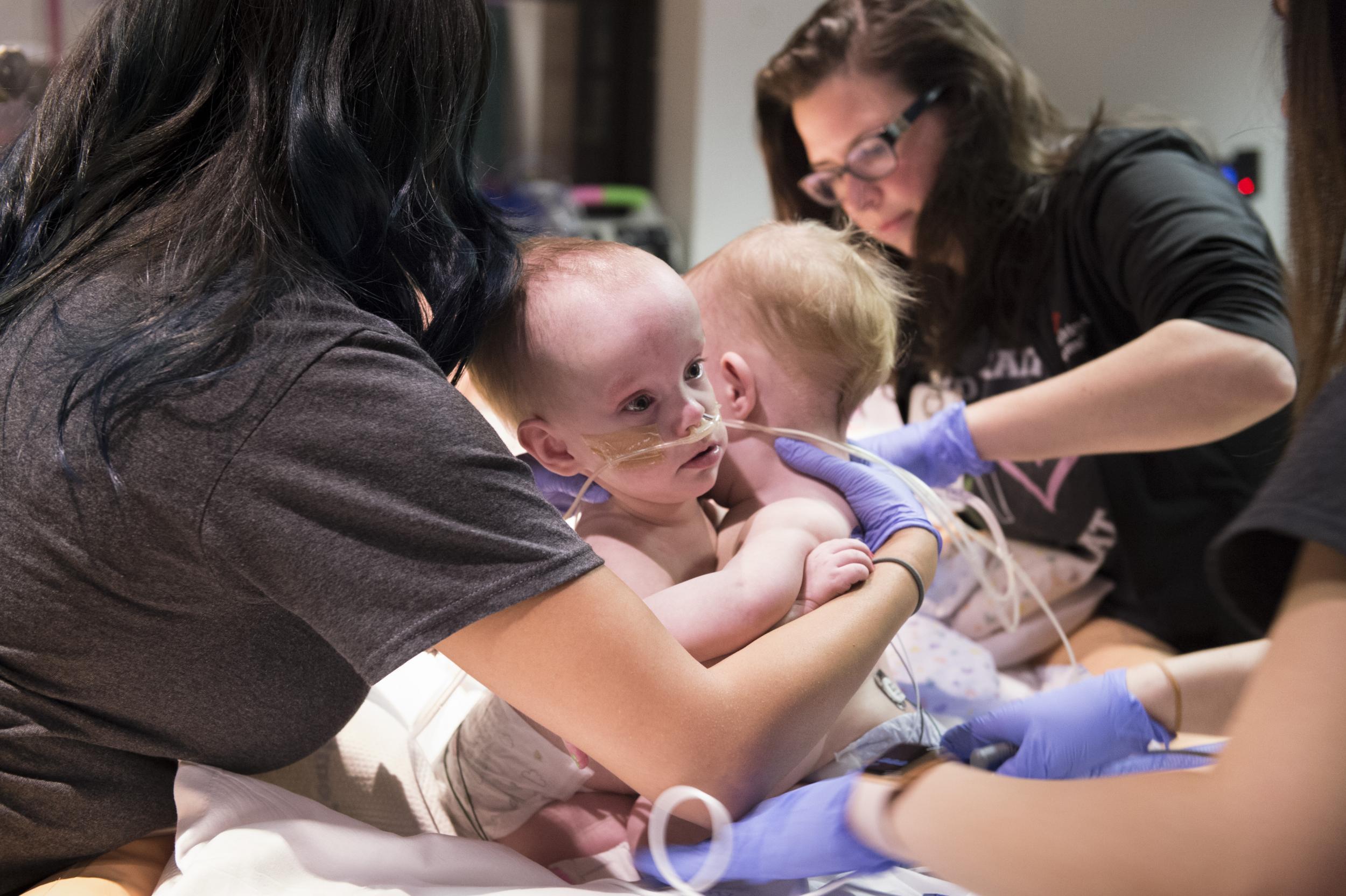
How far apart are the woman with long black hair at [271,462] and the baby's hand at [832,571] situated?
0.09 ft

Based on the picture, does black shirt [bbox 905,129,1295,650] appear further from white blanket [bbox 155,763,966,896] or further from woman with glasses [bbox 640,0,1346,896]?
white blanket [bbox 155,763,966,896]

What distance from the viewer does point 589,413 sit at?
3.41 feet

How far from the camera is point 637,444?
41.5 inches

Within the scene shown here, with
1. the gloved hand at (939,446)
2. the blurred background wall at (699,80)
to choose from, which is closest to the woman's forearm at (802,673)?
the gloved hand at (939,446)

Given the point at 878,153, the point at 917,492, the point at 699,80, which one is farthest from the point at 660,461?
the point at 699,80

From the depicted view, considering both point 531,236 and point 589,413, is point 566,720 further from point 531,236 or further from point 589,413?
point 531,236

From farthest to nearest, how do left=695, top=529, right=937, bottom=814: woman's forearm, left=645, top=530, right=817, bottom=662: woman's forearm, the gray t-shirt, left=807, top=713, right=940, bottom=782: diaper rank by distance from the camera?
left=807, top=713, right=940, bottom=782: diaper
left=645, top=530, right=817, bottom=662: woman's forearm
left=695, top=529, right=937, bottom=814: woman's forearm
the gray t-shirt

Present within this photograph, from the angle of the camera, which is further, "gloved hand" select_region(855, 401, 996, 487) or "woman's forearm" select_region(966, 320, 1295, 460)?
"gloved hand" select_region(855, 401, 996, 487)

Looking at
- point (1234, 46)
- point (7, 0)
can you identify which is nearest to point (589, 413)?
point (1234, 46)

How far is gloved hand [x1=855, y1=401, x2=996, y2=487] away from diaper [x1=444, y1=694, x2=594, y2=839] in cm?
70

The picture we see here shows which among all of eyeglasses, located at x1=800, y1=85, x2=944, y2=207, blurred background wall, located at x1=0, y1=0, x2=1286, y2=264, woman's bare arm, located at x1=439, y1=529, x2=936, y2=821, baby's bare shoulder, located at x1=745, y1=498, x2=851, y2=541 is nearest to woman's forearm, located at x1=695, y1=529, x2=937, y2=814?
woman's bare arm, located at x1=439, y1=529, x2=936, y2=821

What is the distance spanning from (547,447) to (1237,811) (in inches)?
27.6

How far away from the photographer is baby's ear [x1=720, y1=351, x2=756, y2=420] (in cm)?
120

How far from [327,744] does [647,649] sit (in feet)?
1.90
